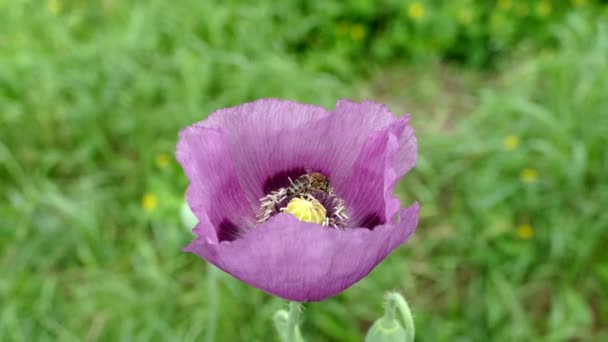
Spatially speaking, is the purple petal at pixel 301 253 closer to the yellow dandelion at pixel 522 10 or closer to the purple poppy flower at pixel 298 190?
the purple poppy flower at pixel 298 190

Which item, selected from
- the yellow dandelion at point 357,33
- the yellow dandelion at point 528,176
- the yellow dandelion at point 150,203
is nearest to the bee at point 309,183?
the yellow dandelion at point 150,203

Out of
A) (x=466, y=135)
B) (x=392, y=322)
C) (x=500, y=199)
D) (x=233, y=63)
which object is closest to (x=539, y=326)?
(x=500, y=199)

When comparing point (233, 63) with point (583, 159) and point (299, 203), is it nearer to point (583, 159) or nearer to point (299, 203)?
point (583, 159)

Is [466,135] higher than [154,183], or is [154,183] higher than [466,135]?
[466,135]

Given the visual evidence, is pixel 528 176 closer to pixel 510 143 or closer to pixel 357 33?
pixel 510 143

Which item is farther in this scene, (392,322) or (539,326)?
(539,326)

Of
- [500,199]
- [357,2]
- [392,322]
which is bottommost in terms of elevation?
[392,322]
